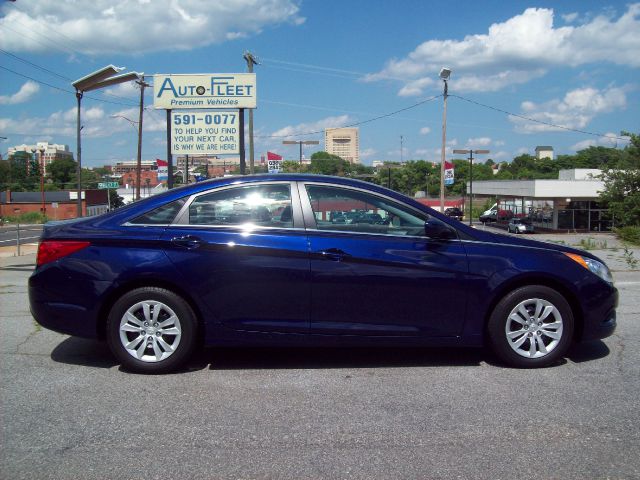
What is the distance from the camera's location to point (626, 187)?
1715 inches

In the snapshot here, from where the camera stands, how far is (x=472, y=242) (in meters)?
4.91

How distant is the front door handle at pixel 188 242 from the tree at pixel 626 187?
43.5 metres

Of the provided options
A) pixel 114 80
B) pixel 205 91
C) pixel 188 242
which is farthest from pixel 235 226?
pixel 114 80

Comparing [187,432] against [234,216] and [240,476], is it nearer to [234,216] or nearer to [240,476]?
[240,476]

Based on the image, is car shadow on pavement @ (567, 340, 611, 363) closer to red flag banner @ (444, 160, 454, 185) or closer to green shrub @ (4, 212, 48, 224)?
red flag banner @ (444, 160, 454, 185)

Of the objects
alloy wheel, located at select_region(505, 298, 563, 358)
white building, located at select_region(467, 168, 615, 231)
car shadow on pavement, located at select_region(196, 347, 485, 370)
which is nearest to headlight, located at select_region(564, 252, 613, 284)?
alloy wheel, located at select_region(505, 298, 563, 358)

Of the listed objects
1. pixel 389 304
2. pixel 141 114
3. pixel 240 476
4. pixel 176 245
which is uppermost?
pixel 141 114

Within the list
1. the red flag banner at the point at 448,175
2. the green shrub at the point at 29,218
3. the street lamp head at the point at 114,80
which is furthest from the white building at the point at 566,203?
the green shrub at the point at 29,218

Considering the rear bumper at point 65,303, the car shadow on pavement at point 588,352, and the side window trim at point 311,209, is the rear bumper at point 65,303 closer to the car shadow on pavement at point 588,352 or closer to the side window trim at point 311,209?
the side window trim at point 311,209

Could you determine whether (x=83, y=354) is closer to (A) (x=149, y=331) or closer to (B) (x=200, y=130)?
(A) (x=149, y=331)

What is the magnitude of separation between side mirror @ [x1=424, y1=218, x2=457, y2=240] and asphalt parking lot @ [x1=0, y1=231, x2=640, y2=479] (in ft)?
3.65

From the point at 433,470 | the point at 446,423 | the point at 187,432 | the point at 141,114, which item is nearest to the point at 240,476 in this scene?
the point at 187,432

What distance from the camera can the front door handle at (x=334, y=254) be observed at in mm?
4750

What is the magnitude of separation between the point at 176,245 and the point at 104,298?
71cm
